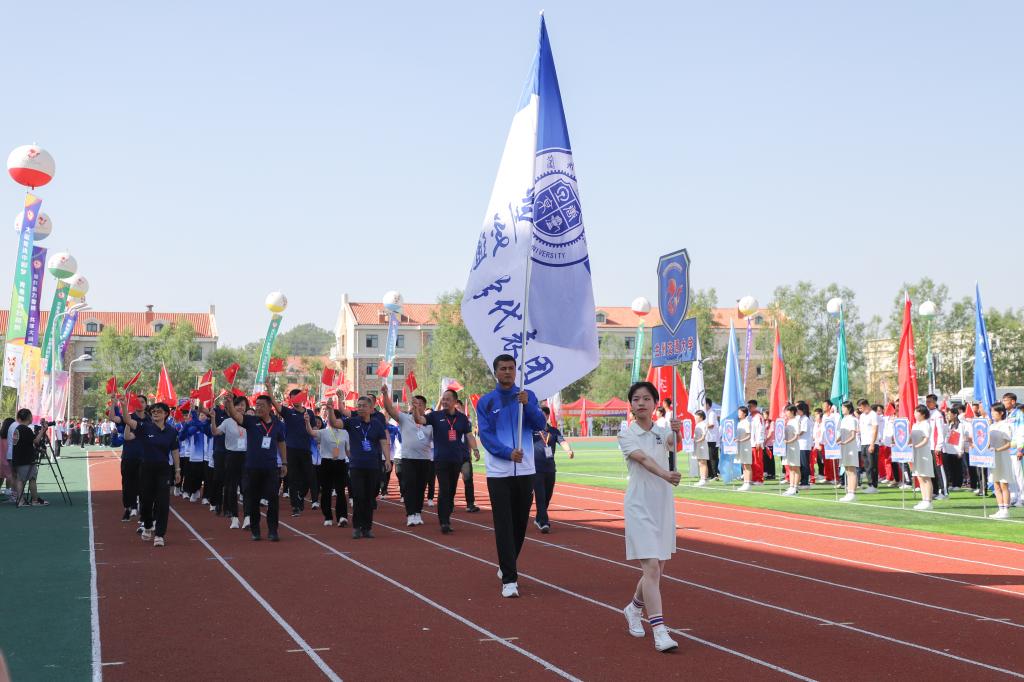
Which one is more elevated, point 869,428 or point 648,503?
point 869,428

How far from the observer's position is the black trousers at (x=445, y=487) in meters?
15.8

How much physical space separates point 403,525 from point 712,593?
796cm

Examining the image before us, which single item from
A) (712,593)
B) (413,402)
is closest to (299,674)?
(712,593)

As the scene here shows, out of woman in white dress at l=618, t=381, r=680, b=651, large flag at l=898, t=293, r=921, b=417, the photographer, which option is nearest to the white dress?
woman in white dress at l=618, t=381, r=680, b=651

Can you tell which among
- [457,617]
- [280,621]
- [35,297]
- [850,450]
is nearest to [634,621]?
[457,617]

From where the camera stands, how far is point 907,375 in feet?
73.4

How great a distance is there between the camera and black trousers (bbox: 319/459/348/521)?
17203 millimetres

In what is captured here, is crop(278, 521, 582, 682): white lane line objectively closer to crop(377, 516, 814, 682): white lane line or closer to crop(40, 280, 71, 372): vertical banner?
crop(377, 516, 814, 682): white lane line

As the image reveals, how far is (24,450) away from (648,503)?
17.0 meters

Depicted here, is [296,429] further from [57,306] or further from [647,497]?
[57,306]

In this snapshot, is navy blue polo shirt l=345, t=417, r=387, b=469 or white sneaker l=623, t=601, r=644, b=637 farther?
navy blue polo shirt l=345, t=417, r=387, b=469

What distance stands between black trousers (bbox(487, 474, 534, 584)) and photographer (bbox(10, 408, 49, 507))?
45.4ft

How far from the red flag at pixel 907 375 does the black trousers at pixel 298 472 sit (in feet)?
38.2

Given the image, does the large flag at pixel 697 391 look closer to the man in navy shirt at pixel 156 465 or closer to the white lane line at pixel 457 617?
the white lane line at pixel 457 617
